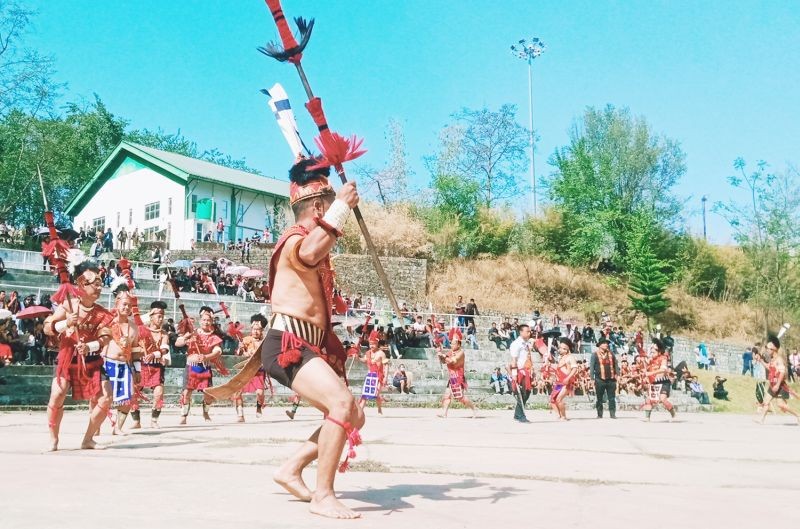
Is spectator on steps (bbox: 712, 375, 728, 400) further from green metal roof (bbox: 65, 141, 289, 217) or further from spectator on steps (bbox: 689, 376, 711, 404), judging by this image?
green metal roof (bbox: 65, 141, 289, 217)

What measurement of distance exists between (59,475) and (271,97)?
3174 millimetres

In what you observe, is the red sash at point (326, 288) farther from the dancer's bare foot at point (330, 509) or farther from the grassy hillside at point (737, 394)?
the grassy hillside at point (737, 394)

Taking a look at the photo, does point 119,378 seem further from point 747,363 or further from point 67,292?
point 747,363

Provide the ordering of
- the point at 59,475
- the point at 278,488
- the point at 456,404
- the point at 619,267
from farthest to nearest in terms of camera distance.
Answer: the point at 619,267
the point at 456,404
the point at 59,475
the point at 278,488

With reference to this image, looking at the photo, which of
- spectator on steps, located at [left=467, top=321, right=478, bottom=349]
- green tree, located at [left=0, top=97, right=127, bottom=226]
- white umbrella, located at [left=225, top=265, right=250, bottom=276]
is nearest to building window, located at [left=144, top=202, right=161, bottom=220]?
green tree, located at [left=0, top=97, right=127, bottom=226]

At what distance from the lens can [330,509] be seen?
4.23 metres

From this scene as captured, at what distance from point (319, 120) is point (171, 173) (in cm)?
4087

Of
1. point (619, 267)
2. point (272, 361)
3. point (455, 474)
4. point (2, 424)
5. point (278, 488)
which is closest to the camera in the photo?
point (272, 361)

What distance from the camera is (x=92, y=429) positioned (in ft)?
26.1

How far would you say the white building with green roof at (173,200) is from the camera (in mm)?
43156

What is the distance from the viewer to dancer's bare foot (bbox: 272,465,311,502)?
4.68 meters

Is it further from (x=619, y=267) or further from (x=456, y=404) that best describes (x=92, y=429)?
(x=619, y=267)

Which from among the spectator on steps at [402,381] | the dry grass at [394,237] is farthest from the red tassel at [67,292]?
the dry grass at [394,237]

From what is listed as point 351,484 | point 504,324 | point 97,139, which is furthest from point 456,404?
point 97,139
